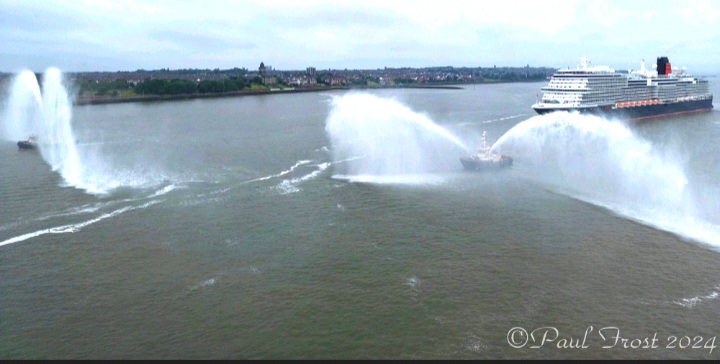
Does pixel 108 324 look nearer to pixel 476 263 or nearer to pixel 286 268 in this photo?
pixel 286 268

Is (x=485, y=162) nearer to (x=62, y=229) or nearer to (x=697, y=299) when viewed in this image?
(x=697, y=299)

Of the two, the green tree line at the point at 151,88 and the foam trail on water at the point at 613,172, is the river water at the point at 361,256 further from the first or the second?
the green tree line at the point at 151,88

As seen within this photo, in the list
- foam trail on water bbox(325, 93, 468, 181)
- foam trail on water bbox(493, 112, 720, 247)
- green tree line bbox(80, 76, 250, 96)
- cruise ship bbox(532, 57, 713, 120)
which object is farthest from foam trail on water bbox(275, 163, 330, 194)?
green tree line bbox(80, 76, 250, 96)

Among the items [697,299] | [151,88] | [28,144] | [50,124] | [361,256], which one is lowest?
[697,299]

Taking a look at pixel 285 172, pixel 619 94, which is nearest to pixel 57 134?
pixel 285 172

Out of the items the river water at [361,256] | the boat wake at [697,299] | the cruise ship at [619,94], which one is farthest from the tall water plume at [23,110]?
the cruise ship at [619,94]
